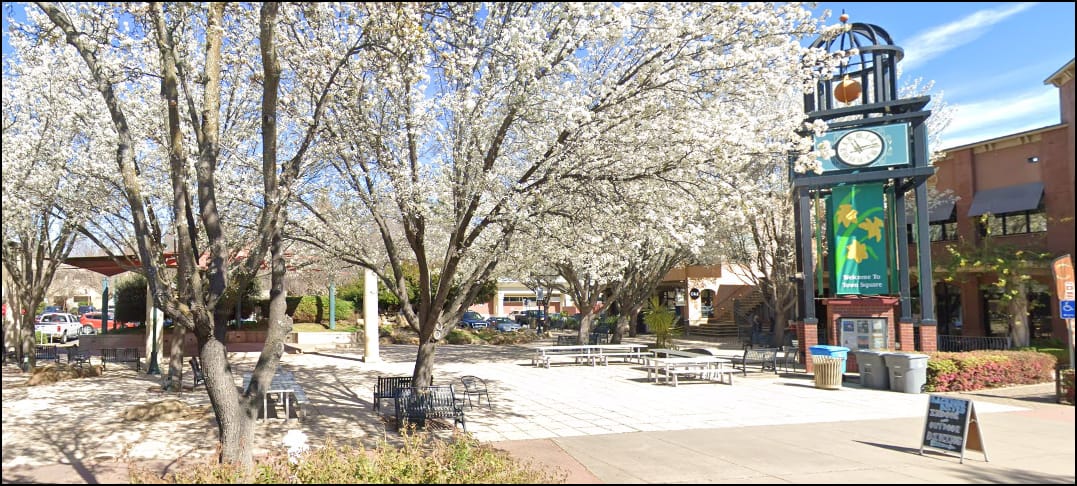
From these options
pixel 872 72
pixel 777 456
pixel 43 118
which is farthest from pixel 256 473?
pixel 872 72

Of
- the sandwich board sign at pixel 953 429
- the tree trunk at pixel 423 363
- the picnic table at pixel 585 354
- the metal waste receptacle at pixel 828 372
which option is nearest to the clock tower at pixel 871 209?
the metal waste receptacle at pixel 828 372

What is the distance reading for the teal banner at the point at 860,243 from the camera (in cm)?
1980

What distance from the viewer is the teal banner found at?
19797 mm

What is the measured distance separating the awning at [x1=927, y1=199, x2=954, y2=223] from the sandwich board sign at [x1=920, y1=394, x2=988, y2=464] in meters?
21.0

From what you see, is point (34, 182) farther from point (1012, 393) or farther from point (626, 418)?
point (1012, 393)

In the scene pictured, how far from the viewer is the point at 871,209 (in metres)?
19.9

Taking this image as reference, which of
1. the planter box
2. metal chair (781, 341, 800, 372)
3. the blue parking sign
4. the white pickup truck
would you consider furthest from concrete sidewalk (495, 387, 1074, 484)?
the white pickup truck

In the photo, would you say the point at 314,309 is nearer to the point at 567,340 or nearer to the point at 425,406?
the point at 567,340

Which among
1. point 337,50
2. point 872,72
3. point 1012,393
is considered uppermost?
point 872,72

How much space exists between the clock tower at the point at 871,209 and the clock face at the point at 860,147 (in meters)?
0.03

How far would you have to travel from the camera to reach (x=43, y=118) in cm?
1534

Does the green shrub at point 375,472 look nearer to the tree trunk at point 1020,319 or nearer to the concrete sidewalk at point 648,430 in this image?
the concrete sidewalk at point 648,430

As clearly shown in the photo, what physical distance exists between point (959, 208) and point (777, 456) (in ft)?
76.7

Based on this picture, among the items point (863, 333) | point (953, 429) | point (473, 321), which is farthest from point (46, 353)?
point (473, 321)
